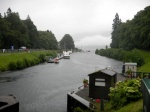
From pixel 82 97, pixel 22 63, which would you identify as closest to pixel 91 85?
pixel 82 97

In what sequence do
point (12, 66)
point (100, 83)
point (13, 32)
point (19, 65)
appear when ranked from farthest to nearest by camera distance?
1. point (13, 32)
2. point (19, 65)
3. point (12, 66)
4. point (100, 83)

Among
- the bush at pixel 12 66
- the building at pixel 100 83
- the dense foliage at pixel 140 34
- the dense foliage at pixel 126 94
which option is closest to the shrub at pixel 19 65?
the bush at pixel 12 66

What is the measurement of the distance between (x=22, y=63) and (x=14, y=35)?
3691 cm

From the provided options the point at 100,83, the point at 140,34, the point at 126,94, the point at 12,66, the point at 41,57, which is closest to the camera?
the point at 126,94

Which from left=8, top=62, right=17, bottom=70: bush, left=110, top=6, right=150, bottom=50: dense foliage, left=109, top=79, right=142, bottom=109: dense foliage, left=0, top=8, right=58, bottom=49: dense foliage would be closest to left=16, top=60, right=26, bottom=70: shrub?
left=8, top=62, right=17, bottom=70: bush

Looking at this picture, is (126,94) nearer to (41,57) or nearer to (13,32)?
(41,57)

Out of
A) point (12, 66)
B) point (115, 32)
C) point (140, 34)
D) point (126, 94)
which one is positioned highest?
point (115, 32)

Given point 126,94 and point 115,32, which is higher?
point 115,32

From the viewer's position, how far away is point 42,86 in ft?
152

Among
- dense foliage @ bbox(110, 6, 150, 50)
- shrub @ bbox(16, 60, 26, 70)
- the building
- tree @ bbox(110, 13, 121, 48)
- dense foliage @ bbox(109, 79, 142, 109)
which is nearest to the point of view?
dense foliage @ bbox(109, 79, 142, 109)

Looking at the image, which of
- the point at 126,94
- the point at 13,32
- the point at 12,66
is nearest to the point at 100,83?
the point at 126,94

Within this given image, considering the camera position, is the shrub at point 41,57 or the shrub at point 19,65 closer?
the shrub at point 19,65

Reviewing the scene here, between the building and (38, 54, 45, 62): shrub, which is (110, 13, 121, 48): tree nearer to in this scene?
(38, 54, 45, 62): shrub

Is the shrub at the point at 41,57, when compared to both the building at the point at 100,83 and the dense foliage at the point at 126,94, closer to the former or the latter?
the building at the point at 100,83
